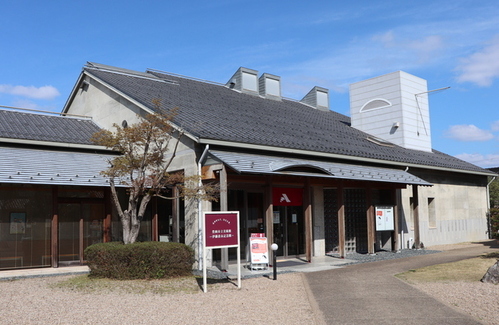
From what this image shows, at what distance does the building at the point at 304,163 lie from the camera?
50.3 ft

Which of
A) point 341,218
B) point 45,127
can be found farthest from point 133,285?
point 45,127

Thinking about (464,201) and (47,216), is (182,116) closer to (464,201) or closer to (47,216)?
(47,216)

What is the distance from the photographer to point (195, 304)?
31.4 feet

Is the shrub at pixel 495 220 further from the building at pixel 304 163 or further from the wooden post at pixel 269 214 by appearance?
the wooden post at pixel 269 214

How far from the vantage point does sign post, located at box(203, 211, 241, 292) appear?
11266 millimetres

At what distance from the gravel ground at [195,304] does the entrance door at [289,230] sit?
5343mm

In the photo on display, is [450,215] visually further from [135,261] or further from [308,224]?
[135,261]

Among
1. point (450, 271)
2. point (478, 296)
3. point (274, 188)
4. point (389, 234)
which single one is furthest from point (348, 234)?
point (478, 296)

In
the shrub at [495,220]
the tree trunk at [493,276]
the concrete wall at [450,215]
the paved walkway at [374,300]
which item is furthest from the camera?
the concrete wall at [450,215]

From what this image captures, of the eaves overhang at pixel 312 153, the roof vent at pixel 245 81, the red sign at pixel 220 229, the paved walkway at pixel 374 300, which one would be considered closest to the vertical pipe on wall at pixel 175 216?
the eaves overhang at pixel 312 153

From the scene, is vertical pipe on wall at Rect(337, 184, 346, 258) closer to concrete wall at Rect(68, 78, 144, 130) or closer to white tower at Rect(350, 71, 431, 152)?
concrete wall at Rect(68, 78, 144, 130)

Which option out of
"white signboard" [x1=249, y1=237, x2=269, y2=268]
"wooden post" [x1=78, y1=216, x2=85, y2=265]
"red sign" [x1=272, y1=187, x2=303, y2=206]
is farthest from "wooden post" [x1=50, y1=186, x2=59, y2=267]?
"red sign" [x1=272, y1=187, x2=303, y2=206]

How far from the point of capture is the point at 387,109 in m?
24.9

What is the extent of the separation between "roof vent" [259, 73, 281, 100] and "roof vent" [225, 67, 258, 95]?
46 centimetres
